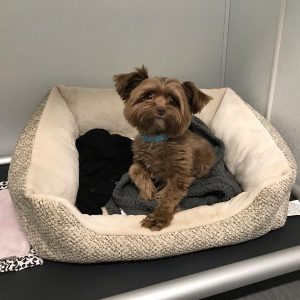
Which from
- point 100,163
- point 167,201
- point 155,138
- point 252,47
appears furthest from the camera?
point 252,47

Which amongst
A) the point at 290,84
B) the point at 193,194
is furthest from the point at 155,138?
the point at 290,84

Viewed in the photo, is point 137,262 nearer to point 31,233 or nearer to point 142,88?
point 31,233

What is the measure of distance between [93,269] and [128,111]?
67 centimetres

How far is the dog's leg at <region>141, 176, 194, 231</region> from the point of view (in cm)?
155

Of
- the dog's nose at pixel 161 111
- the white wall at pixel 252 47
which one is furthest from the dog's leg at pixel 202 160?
the white wall at pixel 252 47

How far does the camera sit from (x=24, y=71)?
225 centimetres

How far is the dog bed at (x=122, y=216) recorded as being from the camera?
1.45 meters

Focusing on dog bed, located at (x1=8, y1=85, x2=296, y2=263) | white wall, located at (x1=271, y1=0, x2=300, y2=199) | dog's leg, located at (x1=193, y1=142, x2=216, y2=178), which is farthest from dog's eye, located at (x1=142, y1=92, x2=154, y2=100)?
white wall, located at (x1=271, y1=0, x2=300, y2=199)

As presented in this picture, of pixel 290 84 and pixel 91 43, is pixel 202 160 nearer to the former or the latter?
pixel 290 84

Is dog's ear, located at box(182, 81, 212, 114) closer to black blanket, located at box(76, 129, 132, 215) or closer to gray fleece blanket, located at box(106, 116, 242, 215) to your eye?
gray fleece blanket, located at box(106, 116, 242, 215)

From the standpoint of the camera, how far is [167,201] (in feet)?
5.41

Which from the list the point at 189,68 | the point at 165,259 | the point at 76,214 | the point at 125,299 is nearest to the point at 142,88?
the point at 76,214

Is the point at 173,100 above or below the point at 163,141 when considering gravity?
above

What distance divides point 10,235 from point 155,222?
0.65m
